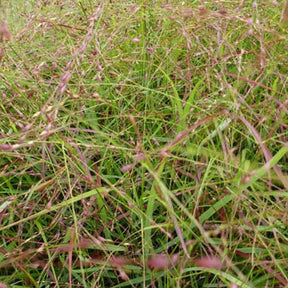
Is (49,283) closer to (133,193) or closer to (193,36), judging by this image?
(133,193)

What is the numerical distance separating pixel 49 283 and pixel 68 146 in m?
0.29

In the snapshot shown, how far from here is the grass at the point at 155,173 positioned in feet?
3.19

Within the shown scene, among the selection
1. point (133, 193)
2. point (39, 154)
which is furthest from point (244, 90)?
point (39, 154)

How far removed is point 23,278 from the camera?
108cm

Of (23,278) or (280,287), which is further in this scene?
(23,278)

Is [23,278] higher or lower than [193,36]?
lower

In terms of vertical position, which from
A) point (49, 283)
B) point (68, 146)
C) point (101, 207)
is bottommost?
point (49, 283)

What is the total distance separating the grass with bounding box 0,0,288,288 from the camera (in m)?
0.97

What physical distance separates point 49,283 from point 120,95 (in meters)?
0.50

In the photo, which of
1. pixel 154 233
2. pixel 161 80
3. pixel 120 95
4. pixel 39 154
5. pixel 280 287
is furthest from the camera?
pixel 161 80

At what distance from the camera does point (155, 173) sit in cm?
84

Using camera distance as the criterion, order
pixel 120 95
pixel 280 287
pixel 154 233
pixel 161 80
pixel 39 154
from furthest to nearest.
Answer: pixel 161 80 → pixel 120 95 → pixel 39 154 → pixel 154 233 → pixel 280 287

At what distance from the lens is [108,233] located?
43.7 inches

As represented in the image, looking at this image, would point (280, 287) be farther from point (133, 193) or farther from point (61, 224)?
point (61, 224)
